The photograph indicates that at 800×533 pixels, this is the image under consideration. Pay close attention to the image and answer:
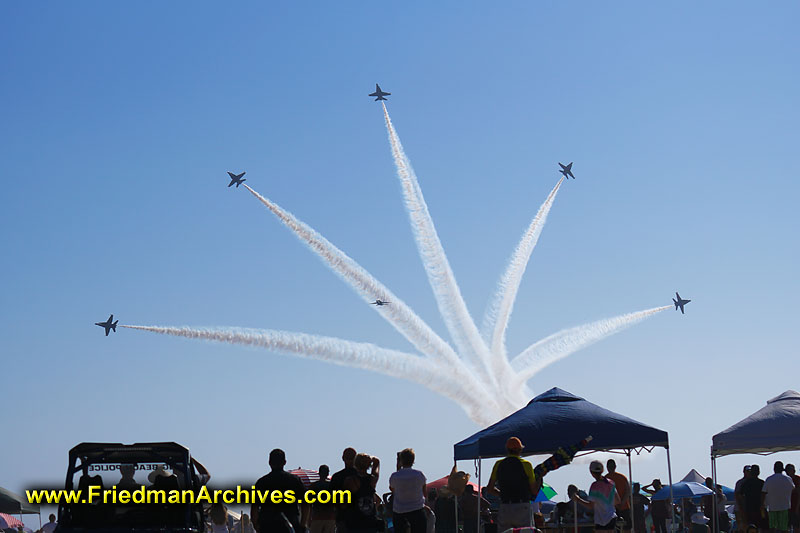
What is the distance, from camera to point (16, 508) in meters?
30.9

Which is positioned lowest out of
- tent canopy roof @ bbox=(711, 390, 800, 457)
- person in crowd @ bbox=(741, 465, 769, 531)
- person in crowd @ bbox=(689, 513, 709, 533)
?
person in crowd @ bbox=(689, 513, 709, 533)

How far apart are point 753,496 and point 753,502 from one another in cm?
11

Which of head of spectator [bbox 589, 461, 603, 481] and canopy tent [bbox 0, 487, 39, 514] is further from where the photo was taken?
canopy tent [bbox 0, 487, 39, 514]

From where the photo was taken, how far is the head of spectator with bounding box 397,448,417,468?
12570 mm

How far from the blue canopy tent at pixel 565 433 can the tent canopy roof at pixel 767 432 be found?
7.11 ft

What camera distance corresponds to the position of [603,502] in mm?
14492

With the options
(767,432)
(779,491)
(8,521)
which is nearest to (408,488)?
(779,491)

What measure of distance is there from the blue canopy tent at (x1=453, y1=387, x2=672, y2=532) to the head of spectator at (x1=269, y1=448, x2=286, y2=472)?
744cm

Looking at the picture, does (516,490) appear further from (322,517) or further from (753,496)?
(753,496)

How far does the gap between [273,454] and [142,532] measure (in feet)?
5.49

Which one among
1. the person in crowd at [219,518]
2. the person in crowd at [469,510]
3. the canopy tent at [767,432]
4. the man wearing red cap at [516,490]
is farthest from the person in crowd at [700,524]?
the person in crowd at [219,518]

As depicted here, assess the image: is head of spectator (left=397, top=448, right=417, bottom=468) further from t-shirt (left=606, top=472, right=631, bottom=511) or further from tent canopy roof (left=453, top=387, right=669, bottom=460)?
tent canopy roof (left=453, top=387, right=669, bottom=460)

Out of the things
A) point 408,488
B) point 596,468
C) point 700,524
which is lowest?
point 700,524

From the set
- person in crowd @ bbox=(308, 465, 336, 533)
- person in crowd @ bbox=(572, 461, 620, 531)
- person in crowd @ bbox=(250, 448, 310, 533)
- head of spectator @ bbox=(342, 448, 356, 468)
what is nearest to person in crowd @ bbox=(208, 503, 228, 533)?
person in crowd @ bbox=(308, 465, 336, 533)
